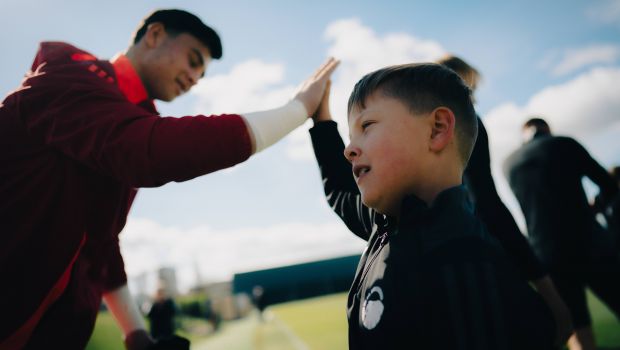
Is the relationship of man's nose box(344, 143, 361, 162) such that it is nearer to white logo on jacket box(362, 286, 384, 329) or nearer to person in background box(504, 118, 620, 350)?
white logo on jacket box(362, 286, 384, 329)

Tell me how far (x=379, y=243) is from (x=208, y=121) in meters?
0.67

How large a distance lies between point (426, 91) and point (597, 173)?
8.73 ft

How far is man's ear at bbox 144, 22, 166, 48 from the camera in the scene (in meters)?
2.11

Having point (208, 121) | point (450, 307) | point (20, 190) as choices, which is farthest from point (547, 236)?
point (20, 190)

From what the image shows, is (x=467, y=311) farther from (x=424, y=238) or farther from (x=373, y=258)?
(x=373, y=258)

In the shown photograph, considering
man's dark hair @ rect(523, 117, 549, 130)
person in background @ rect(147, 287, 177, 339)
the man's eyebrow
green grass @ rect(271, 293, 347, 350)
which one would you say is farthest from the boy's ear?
person in background @ rect(147, 287, 177, 339)

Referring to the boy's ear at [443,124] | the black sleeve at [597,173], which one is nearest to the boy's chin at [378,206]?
the boy's ear at [443,124]

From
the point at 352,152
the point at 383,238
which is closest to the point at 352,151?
the point at 352,152

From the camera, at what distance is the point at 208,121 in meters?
1.20

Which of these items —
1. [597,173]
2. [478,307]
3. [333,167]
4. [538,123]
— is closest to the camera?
[478,307]

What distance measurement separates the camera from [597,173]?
3.11 m

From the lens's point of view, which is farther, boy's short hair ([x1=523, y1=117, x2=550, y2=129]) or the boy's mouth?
boy's short hair ([x1=523, y1=117, x2=550, y2=129])

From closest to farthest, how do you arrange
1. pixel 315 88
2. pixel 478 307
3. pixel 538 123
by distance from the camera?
pixel 478 307, pixel 315 88, pixel 538 123

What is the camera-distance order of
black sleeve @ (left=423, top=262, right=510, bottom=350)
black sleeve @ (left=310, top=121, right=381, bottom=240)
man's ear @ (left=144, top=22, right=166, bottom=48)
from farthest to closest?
man's ear @ (left=144, top=22, right=166, bottom=48) < black sleeve @ (left=310, top=121, right=381, bottom=240) < black sleeve @ (left=423, top=262, right=510, bottom=350)
